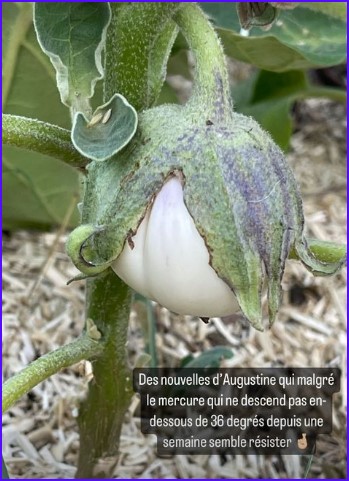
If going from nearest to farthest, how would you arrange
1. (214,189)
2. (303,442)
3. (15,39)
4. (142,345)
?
(214,189) → (303,442) → (15,39) → (142,345)

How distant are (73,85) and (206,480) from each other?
1.54 ft

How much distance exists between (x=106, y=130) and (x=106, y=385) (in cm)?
25

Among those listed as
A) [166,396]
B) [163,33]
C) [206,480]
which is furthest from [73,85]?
[206,480]

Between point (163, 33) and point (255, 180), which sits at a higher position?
point (163, 33)

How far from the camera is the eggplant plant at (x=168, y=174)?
18.1 inches

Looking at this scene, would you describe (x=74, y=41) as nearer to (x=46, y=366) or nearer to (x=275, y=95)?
(x=46, y=366)

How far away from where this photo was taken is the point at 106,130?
1.60ft

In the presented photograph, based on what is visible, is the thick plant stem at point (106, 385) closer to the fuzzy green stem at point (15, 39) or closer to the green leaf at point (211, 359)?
the green leaf at point (211, 359)

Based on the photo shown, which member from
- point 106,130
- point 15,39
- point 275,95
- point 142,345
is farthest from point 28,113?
point 106,130

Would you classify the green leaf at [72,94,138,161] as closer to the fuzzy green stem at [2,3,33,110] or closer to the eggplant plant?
the eggplant plant

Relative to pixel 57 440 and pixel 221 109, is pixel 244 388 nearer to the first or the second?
pixel 57 440

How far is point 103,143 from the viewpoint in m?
0.48

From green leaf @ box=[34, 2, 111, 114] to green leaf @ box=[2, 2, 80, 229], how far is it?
0.41 m

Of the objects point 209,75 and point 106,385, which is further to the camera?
point 106,385
